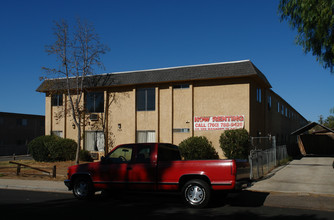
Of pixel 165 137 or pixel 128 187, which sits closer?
pixel 128 187

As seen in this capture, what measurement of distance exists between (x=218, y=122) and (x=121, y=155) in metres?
11.7

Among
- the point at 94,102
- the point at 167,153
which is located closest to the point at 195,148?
the point at 94,102

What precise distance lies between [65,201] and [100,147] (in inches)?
573

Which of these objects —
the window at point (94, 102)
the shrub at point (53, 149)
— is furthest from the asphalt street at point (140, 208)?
the window at point (94, 102)

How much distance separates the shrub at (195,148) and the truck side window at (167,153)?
9663 millimetres

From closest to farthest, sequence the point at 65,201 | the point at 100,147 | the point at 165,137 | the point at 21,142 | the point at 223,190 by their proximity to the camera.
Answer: the point at 223,190, the point at 65,201, the point at 165,137, the point at 100,147, the point at 21,142

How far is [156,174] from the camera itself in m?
9.68

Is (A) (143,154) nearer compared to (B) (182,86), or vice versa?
(A) (143,154)

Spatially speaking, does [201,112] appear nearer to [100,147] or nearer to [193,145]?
[193,145]

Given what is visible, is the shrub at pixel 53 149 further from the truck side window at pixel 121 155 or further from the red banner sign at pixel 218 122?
the truck side window at pixel 121 155

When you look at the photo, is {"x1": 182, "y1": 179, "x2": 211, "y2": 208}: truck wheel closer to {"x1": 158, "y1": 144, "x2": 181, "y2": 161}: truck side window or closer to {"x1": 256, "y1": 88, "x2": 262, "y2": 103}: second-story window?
{"x1": 158, "y1": 144, "x2": 181, "y2": 161}: truck side window

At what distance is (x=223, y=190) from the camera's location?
29.2 ft

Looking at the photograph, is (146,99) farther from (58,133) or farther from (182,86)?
(58,133)

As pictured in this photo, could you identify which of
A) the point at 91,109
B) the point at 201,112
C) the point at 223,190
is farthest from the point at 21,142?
the point at 223,190
